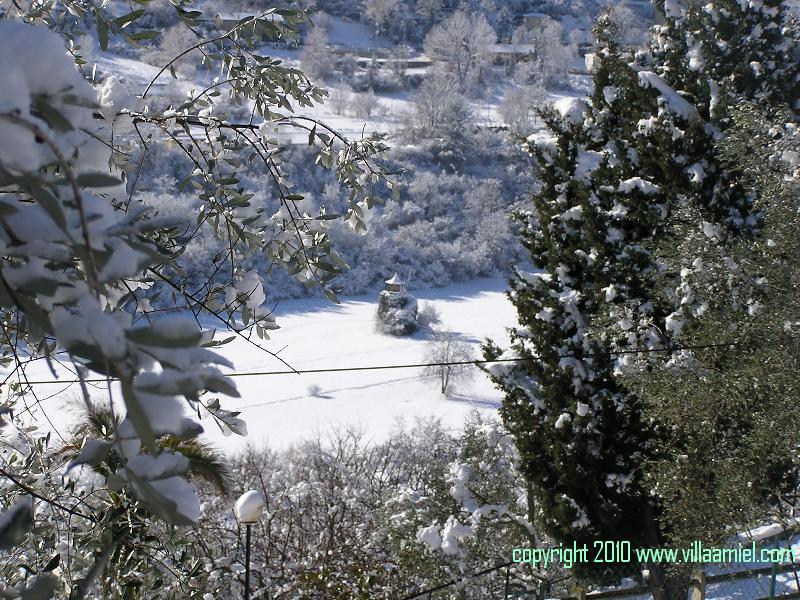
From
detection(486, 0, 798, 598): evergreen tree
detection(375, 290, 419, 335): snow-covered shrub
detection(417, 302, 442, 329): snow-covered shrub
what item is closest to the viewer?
detection(486, 0, 798, 598): evergreen tree

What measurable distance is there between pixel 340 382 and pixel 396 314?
307 centimetres

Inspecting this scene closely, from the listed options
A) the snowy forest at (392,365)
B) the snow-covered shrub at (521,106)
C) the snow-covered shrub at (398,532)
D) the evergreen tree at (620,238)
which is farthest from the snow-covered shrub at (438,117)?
the evergreen tree at (620,238)

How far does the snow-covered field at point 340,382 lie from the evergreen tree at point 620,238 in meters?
6.18

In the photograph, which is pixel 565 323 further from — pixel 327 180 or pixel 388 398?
pixel 327 180

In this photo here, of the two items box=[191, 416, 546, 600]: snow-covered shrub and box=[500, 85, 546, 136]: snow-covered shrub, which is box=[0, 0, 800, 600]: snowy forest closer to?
box=[191, 416, 546, 600]: snow-covered shrub

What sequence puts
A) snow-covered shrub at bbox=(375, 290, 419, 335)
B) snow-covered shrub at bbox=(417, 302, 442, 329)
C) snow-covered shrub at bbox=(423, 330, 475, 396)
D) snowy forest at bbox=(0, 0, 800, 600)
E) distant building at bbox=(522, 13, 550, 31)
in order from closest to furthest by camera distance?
snowy forest at bbox=(0, 0, 800, 600), snow-covered shrub at bbox=(423, 330, 475, 396), snow-covered shrub at bbox=(375, 290, 419, 335), snow-covered shrub at bbox=(417, 302, 442, 329), distant building at bbox=(522, 13, 550, 31)

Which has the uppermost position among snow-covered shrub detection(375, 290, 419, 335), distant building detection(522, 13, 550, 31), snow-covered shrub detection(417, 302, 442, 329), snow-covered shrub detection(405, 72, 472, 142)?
distant building detection(522, 13, 550, 31)

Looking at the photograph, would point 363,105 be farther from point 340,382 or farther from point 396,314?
point 340,382

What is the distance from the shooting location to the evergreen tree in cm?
600

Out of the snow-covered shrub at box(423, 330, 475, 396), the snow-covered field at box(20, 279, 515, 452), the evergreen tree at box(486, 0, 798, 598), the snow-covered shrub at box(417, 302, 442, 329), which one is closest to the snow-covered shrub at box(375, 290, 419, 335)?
the snow-covered field at box(20, 279, 515, 452)

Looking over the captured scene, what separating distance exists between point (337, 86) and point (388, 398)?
829 inches

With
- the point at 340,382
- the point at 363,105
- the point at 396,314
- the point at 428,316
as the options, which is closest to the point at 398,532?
the point at 340,382

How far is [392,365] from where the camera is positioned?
27.9 ft

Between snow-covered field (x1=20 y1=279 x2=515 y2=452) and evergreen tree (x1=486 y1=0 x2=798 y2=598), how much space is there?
20.3ft
